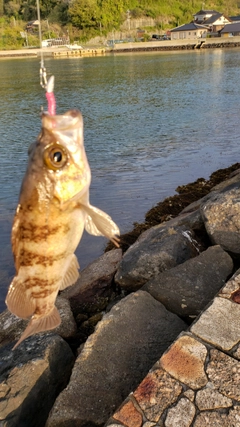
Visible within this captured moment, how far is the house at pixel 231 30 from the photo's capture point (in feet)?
329

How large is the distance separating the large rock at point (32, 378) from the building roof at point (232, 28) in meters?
109

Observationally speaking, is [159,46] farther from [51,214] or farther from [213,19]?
[51,214]

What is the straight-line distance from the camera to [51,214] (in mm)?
2764

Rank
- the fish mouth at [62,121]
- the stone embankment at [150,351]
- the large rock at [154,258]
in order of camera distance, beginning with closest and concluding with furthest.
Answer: the fish mouth at [62,121], the stone embankment at [150,351], the large rock at [154,258]

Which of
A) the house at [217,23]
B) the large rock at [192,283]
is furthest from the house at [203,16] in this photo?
the large rock at [192,283]

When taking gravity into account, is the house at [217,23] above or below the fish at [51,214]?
above

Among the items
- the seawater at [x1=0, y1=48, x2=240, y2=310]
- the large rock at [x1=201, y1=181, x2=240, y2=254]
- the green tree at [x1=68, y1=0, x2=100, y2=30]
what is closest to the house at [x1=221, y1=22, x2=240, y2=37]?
the green tree at [x1=68, y1=0, x2=100, y2=30]

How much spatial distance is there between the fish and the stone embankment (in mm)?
1466

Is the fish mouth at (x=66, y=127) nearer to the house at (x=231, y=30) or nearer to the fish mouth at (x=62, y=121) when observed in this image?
the fish mouth at (x=62, y=121)

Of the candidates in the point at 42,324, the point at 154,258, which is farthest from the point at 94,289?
the point at 42,324

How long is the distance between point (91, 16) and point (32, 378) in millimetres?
128188

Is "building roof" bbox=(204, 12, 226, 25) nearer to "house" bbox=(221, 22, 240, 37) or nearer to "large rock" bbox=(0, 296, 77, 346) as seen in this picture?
"house" bbox=(221, 22, 240, 37)

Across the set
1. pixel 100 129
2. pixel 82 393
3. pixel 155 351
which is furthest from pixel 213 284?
pixel 100 129

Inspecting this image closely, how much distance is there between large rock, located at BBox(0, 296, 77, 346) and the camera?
5969mm
